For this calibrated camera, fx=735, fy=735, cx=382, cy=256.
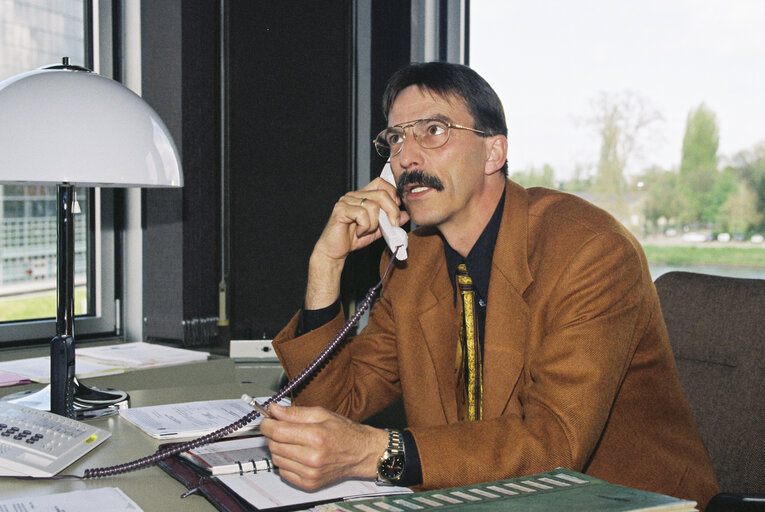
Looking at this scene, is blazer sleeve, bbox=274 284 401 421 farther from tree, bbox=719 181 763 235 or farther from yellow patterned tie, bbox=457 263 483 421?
tree, bbox=719 181 763 235

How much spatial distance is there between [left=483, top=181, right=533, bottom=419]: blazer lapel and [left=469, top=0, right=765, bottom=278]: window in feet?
2.25

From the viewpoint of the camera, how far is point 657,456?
133 cm

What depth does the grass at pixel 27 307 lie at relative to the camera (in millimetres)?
2283

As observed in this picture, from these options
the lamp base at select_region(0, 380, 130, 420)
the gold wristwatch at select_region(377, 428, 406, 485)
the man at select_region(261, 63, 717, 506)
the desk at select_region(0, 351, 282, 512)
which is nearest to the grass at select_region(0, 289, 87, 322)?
the desk at select_region(0, 351, 282, 512)

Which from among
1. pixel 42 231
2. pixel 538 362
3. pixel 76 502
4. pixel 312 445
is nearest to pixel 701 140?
pixel 538 362

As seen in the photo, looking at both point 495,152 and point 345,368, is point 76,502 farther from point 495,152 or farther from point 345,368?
point 495,152

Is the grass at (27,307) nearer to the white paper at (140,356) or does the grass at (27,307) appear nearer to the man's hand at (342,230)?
the white paper at (140,356)

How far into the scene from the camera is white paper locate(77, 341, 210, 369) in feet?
6.33

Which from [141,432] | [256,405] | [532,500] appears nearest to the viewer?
[532,500]

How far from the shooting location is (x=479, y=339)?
1516 millimetres

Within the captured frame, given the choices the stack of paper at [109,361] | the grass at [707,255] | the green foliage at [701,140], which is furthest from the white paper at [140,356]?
the green foliage at [701,140]

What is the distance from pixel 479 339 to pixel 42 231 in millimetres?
1572

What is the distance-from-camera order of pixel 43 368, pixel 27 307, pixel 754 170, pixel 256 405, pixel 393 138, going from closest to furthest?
pixel 256 405, pixel 393 138, pixel 43 368, pixel 754 170, pixel 27 307

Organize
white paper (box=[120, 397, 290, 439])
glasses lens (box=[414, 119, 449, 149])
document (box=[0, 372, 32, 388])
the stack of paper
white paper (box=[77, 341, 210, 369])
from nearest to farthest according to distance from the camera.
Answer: white paper (box=[120, 397, 290, 439]) < glasses lens (box=[414, 119, 449, 149]) < document (box=[0, 372, 32, 388]) < the stack of paper < white paper (box=[77, 341, 210, 369])
